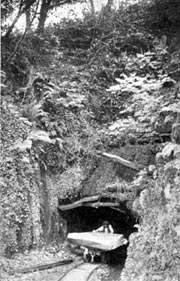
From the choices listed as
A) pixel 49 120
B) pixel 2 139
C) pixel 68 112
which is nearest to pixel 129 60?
pixel 68 112

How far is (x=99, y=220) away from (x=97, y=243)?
1.87 metres

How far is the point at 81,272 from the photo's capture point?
652cm

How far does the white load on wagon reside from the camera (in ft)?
22.7

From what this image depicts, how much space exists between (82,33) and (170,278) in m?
9.44

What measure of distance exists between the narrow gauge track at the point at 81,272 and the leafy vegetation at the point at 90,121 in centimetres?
98

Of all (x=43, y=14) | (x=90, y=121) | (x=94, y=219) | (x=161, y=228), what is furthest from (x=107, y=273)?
(x=43, y=14)

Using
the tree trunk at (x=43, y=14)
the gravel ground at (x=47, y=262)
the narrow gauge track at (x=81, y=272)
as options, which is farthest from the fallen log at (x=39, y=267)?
the tree trunk at (x=43, y=14)

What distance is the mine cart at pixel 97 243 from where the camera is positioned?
6.95m

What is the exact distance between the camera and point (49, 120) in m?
7.80

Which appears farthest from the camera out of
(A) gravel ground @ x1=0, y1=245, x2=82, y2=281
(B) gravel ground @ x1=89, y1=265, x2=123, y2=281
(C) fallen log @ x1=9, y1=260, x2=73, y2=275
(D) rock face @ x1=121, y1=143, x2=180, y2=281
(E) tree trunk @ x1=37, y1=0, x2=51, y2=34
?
(E) tree trunk @ x1=37, y1=0, x2=51, y2=34

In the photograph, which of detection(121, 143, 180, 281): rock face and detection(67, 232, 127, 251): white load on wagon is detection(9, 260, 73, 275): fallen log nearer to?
detection(67, 232, 127, 251): white load on wagon

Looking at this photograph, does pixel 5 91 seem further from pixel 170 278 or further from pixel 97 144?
pixel 170 278

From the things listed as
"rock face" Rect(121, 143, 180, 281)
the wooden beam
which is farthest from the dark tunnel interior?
"rock face" Rect(121, 143, 180, 281)

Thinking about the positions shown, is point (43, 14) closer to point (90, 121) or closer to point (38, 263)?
point (90, 121)
